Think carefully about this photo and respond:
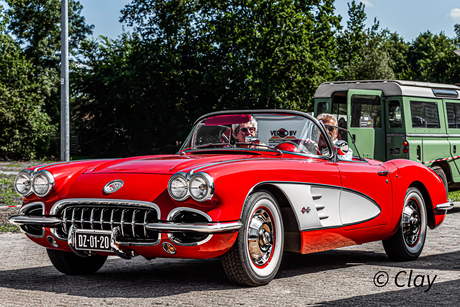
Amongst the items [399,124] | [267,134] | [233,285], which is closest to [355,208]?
[267,134]

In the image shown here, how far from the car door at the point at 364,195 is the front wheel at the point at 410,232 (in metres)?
0.38

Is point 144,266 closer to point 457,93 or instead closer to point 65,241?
point 65,241

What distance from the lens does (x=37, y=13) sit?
47.9m

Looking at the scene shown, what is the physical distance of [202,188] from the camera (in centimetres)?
430

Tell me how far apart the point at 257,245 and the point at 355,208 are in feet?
4.54

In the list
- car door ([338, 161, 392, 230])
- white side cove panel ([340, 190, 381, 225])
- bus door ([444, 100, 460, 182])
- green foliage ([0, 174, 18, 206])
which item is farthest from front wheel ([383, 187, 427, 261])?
green foliage ([0, 174, 18, 206])

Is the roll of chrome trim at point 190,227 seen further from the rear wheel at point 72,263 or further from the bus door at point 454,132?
the bus door at point 454,132

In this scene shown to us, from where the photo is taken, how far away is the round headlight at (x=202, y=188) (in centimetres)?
427

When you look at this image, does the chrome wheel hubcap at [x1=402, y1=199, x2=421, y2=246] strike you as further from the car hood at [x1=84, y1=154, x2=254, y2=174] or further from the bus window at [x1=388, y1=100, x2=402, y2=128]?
the bus window at [x1=388, y1=100, x2=402, y2=128]

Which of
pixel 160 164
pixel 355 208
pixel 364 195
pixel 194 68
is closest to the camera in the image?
pixel 160 164

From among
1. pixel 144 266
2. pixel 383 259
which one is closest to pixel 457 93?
pixel 383 259

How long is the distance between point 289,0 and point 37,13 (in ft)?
85.5

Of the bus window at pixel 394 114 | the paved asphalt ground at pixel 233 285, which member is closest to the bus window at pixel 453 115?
the bus window at pixel 394 114
